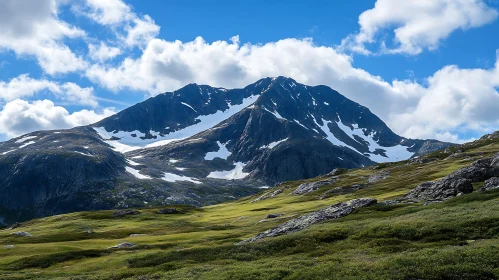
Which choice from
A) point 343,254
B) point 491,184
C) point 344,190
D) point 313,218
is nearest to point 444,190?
point 491,184

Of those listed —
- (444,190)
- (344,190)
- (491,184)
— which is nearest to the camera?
(491,184)

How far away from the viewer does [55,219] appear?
134625 mm

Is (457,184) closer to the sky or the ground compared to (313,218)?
closer to the sky

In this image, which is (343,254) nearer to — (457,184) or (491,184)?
(491,184)

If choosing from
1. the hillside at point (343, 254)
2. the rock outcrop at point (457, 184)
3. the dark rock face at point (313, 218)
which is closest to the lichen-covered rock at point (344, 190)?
the rock outcrop at point (457, 184)

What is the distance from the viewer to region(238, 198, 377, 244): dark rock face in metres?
58.6

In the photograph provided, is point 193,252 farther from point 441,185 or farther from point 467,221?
point 441,185

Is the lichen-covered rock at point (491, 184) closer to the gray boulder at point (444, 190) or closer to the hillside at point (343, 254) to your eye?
the gray boulder at point (444, 190)

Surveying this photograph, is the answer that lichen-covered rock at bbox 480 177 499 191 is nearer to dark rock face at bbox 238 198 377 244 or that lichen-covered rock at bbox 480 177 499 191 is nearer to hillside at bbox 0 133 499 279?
hillside at bbox 0 133 499 279

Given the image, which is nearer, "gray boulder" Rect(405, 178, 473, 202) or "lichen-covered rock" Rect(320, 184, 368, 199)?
"gray boulder" Rect(405, 178, 473, 202)

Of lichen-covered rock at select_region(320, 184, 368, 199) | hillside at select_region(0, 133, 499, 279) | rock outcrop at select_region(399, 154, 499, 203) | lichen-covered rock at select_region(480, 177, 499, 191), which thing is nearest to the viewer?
hillside at select_region(0, 133, 499, 279)

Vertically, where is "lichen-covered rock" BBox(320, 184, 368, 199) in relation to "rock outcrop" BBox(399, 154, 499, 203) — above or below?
below

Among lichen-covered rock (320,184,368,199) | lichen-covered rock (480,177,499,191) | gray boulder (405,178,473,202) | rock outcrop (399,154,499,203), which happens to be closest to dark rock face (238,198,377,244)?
gray boulder (405,178,473,202)

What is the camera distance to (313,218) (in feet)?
206
